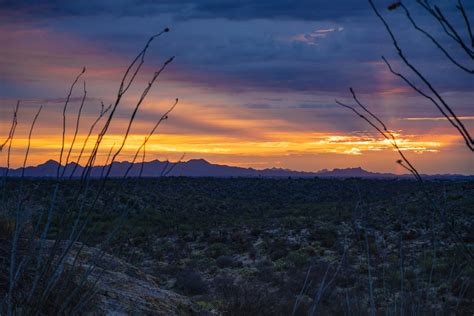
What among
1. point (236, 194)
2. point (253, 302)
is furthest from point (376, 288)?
point (236, 194)

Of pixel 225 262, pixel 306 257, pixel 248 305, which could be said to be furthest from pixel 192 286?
pixel 306 257

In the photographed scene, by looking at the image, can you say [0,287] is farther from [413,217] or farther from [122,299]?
[413,217]

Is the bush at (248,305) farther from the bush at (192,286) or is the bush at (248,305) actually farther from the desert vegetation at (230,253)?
the bush at (192,286)

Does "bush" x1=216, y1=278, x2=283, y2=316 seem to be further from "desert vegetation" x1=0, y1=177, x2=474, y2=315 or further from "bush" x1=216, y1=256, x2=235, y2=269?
"bush" x1=216, y1=256, x2=235, y2=269

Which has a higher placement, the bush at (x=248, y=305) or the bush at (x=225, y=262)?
the bush at (x=248, y=305)

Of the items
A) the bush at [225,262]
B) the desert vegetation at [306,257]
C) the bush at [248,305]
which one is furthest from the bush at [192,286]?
the bush at [248,305]

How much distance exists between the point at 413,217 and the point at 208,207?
23139 millimetres

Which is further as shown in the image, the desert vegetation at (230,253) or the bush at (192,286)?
the bush at (192,286)

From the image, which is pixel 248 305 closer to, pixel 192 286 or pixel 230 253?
pixel 192 286

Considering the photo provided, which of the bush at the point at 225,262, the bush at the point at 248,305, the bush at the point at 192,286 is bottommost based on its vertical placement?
the bush at the point at 225,262

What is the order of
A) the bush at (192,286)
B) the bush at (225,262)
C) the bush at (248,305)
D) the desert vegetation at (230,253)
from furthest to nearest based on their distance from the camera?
1. the bush at (225,262)
2. the bush at (192,286)
3. the bush at (248,305)
4. the desert vegetation at (230,253)

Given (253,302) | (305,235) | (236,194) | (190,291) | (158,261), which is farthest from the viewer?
(236,194)

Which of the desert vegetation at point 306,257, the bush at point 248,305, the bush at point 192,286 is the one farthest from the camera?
the bush at point 192,286

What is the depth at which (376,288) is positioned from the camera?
13.6 meters
